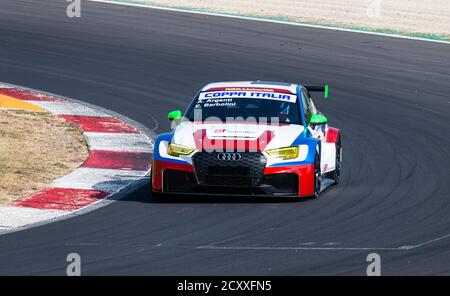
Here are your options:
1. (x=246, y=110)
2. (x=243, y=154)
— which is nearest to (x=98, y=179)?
(x=246, y=110)

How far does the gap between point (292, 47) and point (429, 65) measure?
318 cm

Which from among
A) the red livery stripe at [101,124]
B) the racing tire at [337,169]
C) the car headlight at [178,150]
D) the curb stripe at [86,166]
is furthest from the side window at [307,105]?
the red livery stripe at [101,124]

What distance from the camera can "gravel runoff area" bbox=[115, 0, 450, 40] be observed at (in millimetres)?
32188

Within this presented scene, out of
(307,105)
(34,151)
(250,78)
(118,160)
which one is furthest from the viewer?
(250,78)

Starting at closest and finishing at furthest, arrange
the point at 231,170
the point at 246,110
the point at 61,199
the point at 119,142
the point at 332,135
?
the point at 231,170
the point at 61,199
the point at 246,110
the point at 332,135
the point at 119,142

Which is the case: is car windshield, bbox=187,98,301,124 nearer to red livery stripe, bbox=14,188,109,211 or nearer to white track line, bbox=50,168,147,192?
white track line, bbox=50,168,147,192

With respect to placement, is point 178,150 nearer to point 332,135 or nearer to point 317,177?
point 317,177

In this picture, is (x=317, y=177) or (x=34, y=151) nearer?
(x=317, y=177)

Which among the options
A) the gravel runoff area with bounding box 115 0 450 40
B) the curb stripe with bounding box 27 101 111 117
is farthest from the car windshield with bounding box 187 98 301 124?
the gravel runoff area with bounding box 115 0 450 40

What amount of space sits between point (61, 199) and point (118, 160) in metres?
2.61

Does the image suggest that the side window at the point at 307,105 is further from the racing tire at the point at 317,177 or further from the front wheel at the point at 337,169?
the racing tire at the point at 317,177

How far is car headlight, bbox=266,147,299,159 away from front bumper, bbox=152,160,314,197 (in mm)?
161

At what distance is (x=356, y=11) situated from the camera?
34719 mm
